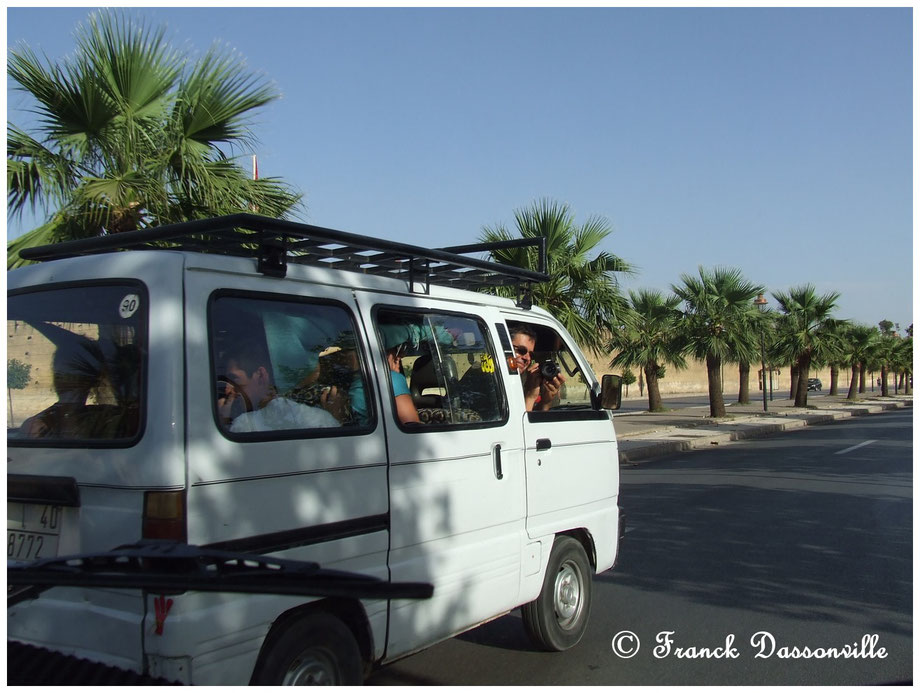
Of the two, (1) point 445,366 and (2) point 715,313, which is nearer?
(1) point 445,366

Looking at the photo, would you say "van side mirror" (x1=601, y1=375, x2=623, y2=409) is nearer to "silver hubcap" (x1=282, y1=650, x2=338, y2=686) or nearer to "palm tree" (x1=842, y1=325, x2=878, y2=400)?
"silver hubcap" (x1=282, y1=650, x2=338, y2=686)

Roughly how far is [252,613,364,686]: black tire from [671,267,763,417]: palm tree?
25.5 m

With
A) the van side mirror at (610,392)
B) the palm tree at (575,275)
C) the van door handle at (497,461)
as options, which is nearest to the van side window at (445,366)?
the van door handle at (497,461)

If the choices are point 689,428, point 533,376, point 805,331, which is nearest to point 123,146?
point 533,376

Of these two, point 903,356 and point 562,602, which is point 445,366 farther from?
point 903,356

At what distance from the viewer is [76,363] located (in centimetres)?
333

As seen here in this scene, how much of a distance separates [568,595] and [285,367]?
8.22 feet

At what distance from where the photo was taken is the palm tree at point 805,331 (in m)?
38.6

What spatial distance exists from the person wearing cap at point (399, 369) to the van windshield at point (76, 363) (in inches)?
46.9

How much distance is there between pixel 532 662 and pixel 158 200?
576 cm

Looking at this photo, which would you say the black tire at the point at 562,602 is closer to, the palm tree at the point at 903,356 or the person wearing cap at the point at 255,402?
the person wearing cap at the point at 255,402

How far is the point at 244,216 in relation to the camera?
3217mm

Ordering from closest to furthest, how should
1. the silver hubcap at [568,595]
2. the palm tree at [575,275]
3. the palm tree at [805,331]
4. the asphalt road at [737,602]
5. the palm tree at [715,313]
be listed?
the asphalt road at [737,602] → the silver hubcap at [568,595] → the palm tree at [575,275] → the palm tree at [715,313] → the palm tree at [805,331]

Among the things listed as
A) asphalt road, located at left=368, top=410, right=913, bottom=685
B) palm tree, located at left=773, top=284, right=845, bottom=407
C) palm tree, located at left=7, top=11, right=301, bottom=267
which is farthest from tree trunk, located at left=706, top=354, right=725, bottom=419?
palm tree, located at left=7, top=11, right=301, bottom=267
